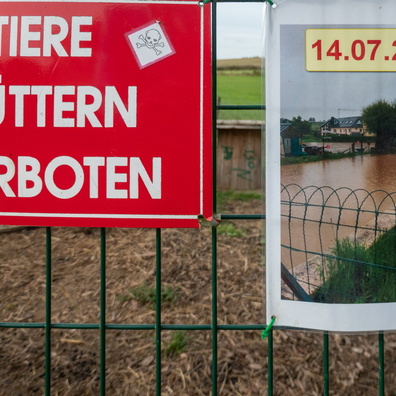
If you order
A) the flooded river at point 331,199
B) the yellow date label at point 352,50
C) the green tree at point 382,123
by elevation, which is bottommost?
the flooded river at point 331,199

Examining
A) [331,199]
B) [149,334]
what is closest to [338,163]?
[331,199]

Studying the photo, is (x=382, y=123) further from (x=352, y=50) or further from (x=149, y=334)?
(x=149, y=334)

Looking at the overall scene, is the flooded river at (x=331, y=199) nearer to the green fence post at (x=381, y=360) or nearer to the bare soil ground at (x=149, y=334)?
the green fence post at (x=381, y=360)

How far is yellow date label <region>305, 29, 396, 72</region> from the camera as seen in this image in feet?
4.53

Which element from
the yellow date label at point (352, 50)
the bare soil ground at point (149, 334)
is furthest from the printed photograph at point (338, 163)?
the bare soil ground at point (149, 334)

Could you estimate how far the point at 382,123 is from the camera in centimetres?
141

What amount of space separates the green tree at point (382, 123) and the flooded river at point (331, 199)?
3 cm

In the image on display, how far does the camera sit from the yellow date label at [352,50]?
1382 millimetres

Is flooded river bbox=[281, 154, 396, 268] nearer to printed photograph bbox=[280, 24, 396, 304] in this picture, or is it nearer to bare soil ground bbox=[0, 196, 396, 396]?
printed photograph bbox=[280, 24, 396, 304]

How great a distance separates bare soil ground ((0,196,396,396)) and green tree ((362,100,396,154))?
2.49ft

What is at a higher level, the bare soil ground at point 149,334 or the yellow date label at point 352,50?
the yellow date label at point 352,50

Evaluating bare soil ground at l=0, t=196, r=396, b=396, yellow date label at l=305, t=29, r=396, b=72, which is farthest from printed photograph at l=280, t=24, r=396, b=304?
bare soil ground at l=0, t=196, r=396, b=396

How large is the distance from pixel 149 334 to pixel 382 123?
2.08 m

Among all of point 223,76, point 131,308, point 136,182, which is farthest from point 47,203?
point 223,76
